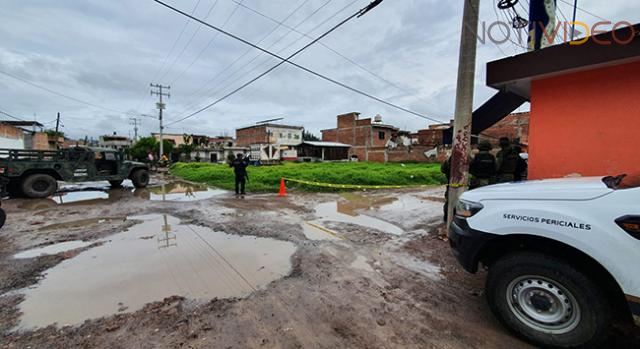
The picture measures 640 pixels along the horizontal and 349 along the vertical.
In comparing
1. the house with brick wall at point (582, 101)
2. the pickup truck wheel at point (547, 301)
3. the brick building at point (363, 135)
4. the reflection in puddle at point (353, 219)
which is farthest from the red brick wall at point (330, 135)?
the pickup truck wheel at point (547, 301)

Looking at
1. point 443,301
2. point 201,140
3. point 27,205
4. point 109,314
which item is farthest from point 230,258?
point 201,140

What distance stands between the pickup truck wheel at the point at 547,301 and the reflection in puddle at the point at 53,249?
6.13 meters

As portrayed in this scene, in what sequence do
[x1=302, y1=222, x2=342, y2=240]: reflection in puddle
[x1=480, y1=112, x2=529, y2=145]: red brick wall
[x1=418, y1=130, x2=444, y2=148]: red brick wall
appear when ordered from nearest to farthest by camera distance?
[x1=302, y1=222, x2=342, y2=240]: reflection in puddle < [x1=480, y1=112, x2=529, y2=145]: red brick wall < [x1=418, y1=130, x2=444, y2=148]: red brick wall

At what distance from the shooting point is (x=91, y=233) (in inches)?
219

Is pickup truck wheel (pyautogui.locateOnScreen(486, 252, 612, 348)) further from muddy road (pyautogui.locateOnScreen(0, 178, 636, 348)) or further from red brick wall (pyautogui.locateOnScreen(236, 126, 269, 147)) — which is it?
red brick wall (pyautogui.locateOnScreen(236, 126, 269, 147))

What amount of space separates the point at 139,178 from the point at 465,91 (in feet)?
45.0

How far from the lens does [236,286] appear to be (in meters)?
3.39

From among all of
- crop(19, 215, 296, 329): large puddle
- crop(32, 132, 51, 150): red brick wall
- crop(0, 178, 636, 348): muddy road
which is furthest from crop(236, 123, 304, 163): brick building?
crop(19, 215, 296, 329): large puddle

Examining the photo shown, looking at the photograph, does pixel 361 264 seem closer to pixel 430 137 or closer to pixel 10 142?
pixel 430 137

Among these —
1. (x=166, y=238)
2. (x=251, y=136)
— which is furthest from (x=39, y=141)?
(x=166, y=238)

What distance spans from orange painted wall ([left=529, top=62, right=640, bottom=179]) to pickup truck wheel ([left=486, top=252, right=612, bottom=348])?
3.58 m

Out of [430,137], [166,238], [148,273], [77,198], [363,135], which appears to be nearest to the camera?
[148,273]

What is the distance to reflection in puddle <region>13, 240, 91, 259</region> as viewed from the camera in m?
4.37

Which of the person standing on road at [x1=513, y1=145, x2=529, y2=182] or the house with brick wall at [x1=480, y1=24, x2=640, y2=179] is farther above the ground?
the house with brick wall at [x1=480, y1=24, x2=640, y2=179]
